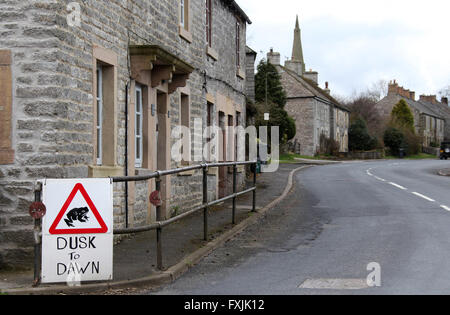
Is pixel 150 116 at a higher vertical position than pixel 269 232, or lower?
higher

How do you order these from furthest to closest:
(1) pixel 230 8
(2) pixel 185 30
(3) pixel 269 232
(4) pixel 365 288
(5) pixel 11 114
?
1. (1) pixel 230 8
2. (2) pixel 185 30
3. (3) pixel 269 232
4. (5) pixel 11 114
5. (4) pixel 365 288

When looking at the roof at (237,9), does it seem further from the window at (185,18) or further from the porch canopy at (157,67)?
the porch canopy at (157,67)

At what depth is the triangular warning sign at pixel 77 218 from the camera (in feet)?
22.7

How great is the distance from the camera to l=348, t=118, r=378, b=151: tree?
72562mm

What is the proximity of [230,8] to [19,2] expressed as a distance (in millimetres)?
12678

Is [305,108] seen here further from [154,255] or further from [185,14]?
[154,255]

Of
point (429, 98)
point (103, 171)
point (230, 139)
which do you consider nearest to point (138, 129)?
point (103, 171)

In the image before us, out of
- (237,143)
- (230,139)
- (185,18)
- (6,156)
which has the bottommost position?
(6,156)

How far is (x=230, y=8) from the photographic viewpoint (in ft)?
66.4

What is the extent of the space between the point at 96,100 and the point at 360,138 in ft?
214

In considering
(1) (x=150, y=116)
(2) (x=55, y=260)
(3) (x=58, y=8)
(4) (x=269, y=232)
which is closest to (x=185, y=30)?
(1) (x=150, y=116)

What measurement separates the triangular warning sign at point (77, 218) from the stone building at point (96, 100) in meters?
1.38

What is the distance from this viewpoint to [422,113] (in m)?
98.0

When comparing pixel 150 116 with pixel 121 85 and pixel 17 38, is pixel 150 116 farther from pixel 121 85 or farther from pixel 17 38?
pixel 17 38
